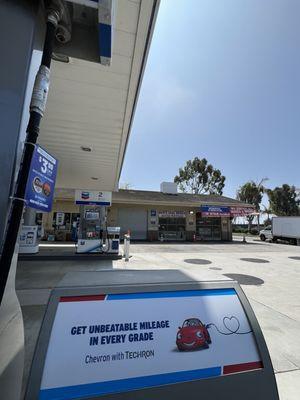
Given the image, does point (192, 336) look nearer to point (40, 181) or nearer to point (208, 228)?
point (40, 181)

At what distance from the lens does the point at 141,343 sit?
149 cm

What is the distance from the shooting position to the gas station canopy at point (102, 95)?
288cm

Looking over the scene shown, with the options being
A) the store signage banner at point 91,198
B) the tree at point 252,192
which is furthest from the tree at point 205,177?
the store signage banner at point 91,198

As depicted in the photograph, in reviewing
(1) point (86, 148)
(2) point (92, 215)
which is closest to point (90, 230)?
(2) point (92, 215)

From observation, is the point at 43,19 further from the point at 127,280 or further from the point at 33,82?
the point at 127,280

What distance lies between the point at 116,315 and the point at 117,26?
2.89 metres

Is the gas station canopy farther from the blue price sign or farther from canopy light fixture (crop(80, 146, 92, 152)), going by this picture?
the blue price sign

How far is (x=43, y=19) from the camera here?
1.94m

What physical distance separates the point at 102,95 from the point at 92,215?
8381mm

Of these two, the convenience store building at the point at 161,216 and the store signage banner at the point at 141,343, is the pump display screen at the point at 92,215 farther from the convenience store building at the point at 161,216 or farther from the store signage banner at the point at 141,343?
the store signage banner at the point at 141,343

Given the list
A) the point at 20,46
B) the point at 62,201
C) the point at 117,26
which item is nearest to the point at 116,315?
the point at 20,46

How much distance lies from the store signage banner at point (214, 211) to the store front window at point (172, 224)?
1.97m

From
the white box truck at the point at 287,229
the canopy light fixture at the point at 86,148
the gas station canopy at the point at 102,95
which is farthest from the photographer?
the white box truck at the point at 287,229

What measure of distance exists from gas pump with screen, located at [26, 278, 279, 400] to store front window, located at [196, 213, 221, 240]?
943 inches
